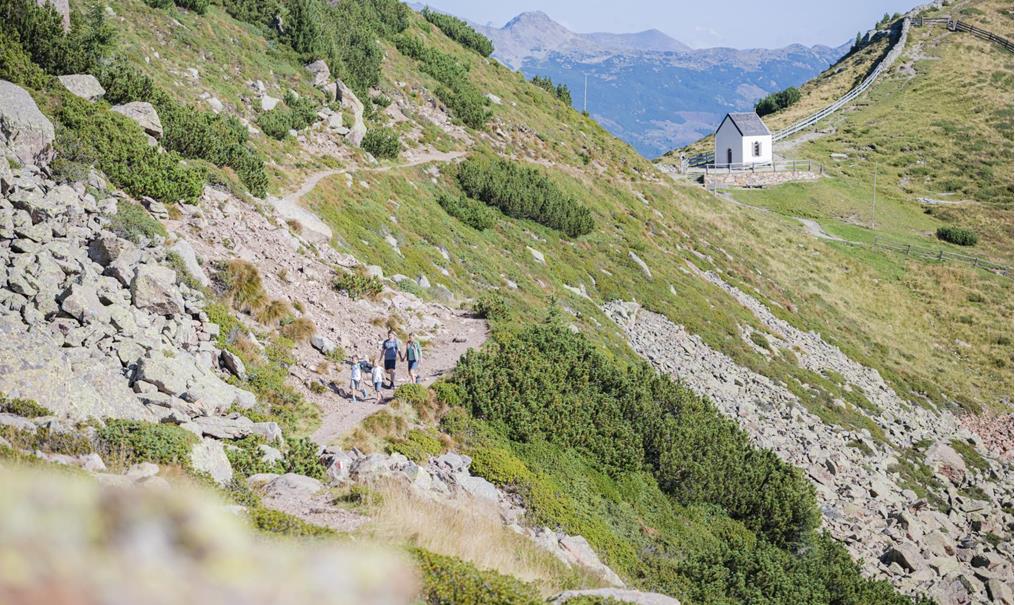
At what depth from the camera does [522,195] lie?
135ft

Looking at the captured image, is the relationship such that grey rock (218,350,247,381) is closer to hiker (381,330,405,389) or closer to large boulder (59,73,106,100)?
hiker (381,330,405,389)

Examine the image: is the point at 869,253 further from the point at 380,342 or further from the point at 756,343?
the point at 380,342

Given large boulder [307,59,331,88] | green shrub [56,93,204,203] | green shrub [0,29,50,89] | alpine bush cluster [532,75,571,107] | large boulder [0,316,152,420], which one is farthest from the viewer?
alpine bush cluster [532,75,571,107]

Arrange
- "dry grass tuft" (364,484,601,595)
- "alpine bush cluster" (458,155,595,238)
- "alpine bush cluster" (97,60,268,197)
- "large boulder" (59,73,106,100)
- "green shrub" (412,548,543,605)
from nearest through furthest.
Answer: "green shrub" (412,548,543,605), "dry grass tuft" (364,484,601,595), "large boulder" (59,73,106,100), "alpine bush cluster" (97,60,268,197), "alpine bush cluster" (458,155,595,238)

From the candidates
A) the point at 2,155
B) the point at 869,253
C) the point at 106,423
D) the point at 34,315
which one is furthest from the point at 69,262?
the point at 869,253

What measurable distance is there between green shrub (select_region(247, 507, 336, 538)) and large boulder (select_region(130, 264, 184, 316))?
24.7 ft

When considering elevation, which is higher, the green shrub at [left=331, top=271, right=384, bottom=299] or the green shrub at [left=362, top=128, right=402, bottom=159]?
the green shrub at [left=362, top=128, right=402, bottom=159]

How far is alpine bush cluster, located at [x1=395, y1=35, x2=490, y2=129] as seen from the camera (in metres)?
50.8

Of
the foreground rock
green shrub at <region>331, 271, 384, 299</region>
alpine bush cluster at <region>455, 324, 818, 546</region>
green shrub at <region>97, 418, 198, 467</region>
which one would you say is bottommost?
alpine bush cluster at <region>455, 324, 818, 546</region>

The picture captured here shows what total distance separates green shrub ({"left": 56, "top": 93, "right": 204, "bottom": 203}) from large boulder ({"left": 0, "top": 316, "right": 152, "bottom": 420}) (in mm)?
7534

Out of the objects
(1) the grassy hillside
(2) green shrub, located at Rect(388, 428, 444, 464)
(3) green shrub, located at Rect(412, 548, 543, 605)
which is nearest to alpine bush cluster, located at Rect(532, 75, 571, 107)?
(1) the grassy hillside

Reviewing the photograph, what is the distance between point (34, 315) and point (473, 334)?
1256cm

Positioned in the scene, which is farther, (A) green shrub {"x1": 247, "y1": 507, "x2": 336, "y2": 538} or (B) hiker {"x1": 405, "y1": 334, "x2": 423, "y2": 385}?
(B) hiker {"x1": 405, "y1": 334, "x2": 423, "y2": 385}

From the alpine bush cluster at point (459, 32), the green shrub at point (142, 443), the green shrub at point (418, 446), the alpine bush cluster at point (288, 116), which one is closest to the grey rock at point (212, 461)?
the green shrub at point (142, 443)
